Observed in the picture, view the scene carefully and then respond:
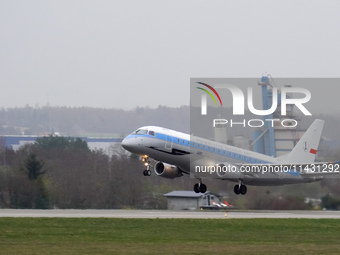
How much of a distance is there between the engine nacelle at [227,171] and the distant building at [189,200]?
211 inches

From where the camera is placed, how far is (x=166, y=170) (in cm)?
5325

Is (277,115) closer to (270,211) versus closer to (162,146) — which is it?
(270,211)

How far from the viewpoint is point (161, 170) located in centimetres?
5309

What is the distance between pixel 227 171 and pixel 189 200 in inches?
461

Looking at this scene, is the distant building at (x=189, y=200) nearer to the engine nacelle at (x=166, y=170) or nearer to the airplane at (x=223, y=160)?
the airplane at (x=223, y=160)
